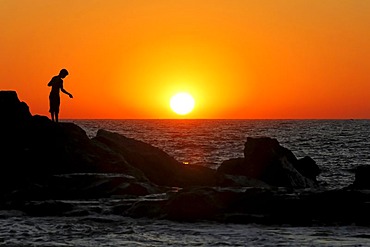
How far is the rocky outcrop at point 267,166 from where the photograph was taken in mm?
27625

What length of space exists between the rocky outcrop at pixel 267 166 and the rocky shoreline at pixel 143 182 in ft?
0.16

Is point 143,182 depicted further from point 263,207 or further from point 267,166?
point 267,166

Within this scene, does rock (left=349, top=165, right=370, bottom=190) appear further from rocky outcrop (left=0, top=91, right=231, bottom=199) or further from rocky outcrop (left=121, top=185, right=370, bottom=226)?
rocky outcrop (left=121, top=185, right=370, bottom=226)

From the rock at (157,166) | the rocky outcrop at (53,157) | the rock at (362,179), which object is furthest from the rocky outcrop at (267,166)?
the rock at (362,179)

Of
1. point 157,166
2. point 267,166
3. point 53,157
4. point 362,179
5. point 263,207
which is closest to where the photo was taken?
point 263,207

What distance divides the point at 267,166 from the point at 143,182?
9135 millimetres

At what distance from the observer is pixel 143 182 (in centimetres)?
2031

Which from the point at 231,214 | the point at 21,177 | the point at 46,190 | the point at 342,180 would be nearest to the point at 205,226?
the point at 231,214

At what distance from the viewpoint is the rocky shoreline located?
15.8 m

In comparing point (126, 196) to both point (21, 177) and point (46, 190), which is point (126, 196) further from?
point (21, 177)

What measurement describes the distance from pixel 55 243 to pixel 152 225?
2.96 m

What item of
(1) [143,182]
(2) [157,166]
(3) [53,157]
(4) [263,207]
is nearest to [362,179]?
(4) [263,207]

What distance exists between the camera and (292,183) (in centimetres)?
2773

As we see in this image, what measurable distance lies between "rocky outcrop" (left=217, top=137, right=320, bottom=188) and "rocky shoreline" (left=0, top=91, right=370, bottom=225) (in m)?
0.05
